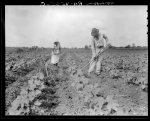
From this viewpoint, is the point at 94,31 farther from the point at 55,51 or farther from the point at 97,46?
the point at 55,51

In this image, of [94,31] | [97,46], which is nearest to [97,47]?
[97,46]

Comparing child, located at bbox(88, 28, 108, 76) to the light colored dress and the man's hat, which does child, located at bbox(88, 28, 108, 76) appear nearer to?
the light colored dress

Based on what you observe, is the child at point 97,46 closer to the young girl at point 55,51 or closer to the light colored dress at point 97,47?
the light colored dress at point 97,47

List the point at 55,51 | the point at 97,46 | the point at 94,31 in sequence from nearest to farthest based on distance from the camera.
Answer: the point at 94,31, the point at 55,51, the point at 97,46

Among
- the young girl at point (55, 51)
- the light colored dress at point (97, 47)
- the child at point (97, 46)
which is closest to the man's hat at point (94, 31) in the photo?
the child at point (97, 46)

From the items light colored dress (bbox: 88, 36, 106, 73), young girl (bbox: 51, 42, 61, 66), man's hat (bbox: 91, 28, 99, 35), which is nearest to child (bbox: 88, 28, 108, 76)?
light colored dress (bbox: 88, 36, 106, 73)

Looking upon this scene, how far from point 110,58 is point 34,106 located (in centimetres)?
519

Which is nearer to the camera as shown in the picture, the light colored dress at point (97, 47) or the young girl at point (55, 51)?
the young girl at point (55, 51)

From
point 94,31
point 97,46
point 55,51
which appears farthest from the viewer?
point 97,46

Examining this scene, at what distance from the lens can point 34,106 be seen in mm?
6477
